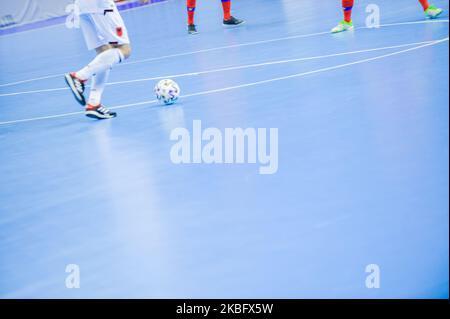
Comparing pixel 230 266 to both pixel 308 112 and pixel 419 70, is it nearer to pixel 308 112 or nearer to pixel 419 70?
pixel 308 112

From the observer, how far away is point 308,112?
586cm

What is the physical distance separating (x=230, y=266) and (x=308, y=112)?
2.67 metres

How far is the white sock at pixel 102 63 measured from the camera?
6.98 meters

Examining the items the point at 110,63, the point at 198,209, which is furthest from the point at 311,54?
the point at 198,209

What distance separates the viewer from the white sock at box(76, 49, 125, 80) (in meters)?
6.98

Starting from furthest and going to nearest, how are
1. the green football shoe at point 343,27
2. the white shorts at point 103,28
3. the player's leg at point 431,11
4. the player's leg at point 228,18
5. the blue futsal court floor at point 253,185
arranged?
1. the player's leg at point 228,18
2. the green football shoe at point 343,27
3. the player's leg at point 431,11
4. the white shorts at point 103,28
5. the blue futsal court floor at point 253,185

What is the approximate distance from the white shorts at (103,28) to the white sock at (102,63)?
14cm

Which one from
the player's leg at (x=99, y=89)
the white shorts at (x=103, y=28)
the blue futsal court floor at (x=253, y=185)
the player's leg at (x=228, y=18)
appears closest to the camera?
the blue futsal court floor at (x=253, y=185)

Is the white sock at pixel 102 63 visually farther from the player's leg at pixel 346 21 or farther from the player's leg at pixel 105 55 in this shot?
the player's leg at pixel 346 21

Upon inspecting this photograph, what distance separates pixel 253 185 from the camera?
4547mm

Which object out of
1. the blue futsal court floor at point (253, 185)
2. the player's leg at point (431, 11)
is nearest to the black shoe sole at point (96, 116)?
the blue futsal court floor at point (253, 185)

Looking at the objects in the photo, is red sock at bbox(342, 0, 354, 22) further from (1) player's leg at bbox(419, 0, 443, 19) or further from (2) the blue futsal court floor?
(1) player's leg at bbox(419, 0, 443, 19)

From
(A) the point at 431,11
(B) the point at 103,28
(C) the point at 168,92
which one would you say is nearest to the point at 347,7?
(A) the point at 431,11

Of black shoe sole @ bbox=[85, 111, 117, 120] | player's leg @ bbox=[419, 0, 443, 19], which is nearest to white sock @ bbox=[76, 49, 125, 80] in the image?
black shoe sole @ bbox=[85, 111, 117, 120]
